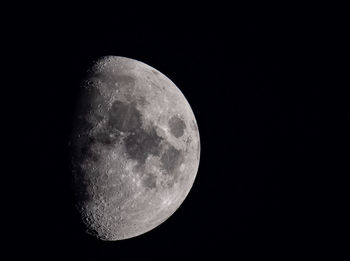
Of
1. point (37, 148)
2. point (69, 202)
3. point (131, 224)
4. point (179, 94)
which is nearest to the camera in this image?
point (37, 148)

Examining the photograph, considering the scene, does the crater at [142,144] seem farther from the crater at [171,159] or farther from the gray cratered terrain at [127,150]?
the crater at [171,159]

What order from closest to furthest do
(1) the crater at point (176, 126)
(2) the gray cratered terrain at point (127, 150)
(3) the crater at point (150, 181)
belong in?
(2) the gray cratered terrain at point (127, 150)
(3) the crater at point (150, 181)
(1) the crater at point (176, 126)

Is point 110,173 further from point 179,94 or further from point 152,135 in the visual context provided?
point 179,94

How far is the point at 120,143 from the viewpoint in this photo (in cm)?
398

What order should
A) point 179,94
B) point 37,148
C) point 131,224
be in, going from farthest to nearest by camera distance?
point 179,94, point 131,224, point 37,148

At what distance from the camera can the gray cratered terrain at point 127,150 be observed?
3973 mm

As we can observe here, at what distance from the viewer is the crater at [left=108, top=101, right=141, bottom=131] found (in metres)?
4.00

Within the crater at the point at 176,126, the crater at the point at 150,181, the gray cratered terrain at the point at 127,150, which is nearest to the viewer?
the gray cratered terrain at the point at 127,150

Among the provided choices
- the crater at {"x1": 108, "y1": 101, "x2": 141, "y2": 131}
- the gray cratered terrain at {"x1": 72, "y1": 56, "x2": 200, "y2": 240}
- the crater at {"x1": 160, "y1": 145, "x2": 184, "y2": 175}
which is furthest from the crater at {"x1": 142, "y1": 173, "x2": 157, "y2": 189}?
the crater at {"x1": 108, "y1": 101, "x2": 141, "y2": 131}

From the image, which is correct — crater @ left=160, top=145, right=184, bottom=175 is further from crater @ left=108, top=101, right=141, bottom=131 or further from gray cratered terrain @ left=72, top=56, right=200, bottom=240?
crater @ left=108, top=101, right=141, bottom=131

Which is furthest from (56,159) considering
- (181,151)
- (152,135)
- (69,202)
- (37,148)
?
(181,151)

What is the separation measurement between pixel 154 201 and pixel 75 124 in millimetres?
1274

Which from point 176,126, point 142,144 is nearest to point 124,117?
point 142,144

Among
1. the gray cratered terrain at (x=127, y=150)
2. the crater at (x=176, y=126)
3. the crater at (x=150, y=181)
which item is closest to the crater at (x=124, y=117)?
the gray cratered terrain at (x=127, y=150)
